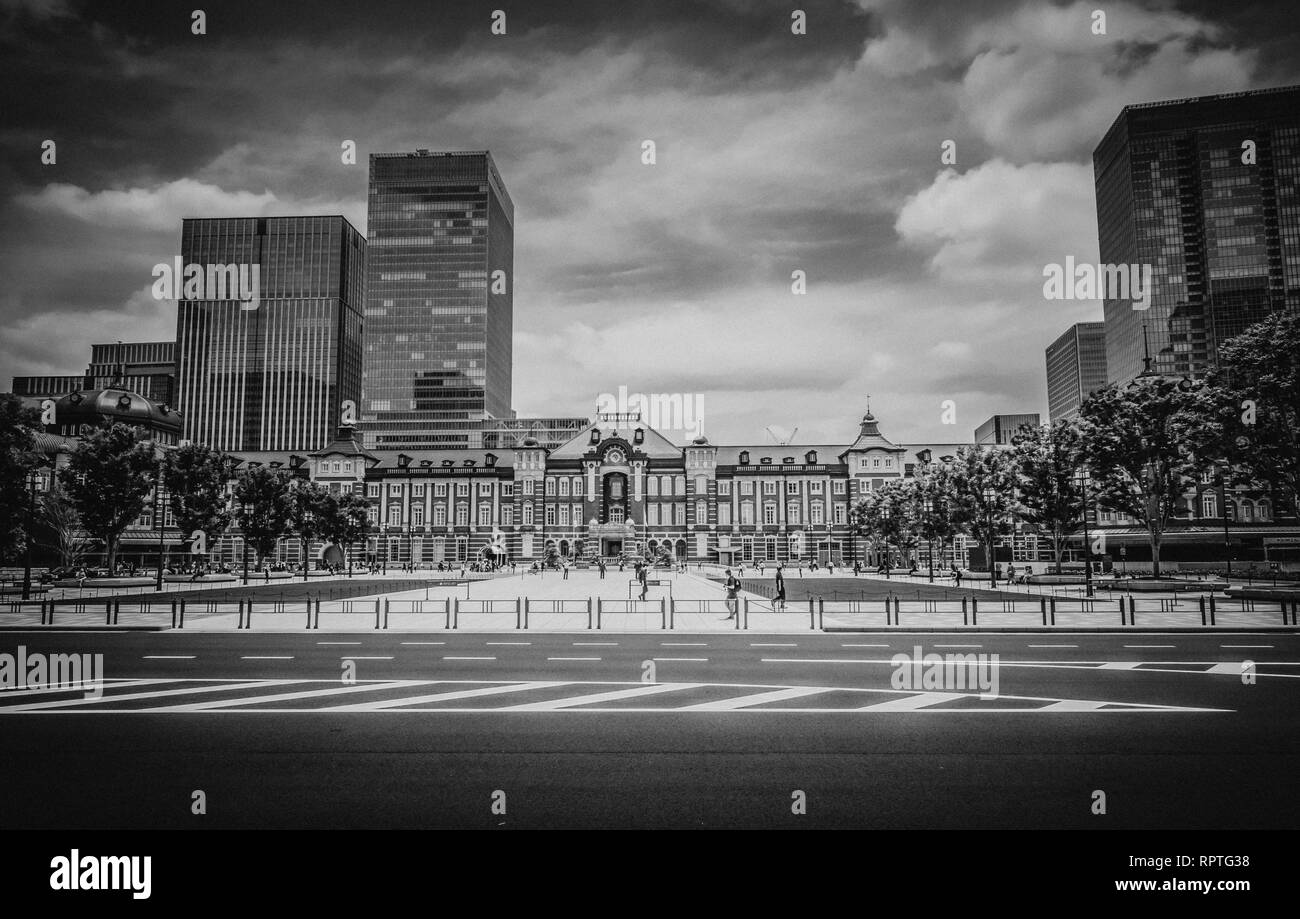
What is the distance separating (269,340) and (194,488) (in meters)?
132

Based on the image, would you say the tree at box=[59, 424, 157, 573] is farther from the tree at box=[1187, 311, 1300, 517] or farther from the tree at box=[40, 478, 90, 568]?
the tree at box=[1187, 311, 1300, 517]

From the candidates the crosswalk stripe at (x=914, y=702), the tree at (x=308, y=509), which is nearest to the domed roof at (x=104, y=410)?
the tree at (x=308, y=509)

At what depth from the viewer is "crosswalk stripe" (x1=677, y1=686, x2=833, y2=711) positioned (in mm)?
12328

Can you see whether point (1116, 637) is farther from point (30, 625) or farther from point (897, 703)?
point (30, 625)

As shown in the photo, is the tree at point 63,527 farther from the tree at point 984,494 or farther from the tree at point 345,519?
the tree at point 984,494

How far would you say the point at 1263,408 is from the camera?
33.8 metres

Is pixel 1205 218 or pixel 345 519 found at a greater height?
pixel 1205 218

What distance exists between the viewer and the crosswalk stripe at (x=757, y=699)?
12.3 meters

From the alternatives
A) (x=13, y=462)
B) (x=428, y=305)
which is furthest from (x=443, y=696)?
(x=428, y=305)

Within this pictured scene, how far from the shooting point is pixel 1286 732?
34.3 ft

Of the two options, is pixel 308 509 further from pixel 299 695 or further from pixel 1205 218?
pixel 1205 218

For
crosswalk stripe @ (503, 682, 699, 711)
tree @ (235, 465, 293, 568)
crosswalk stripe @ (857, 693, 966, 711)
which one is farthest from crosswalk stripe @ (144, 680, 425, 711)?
tree @ (235, 465, 293, 568)

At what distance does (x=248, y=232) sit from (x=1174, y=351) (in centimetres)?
20714
